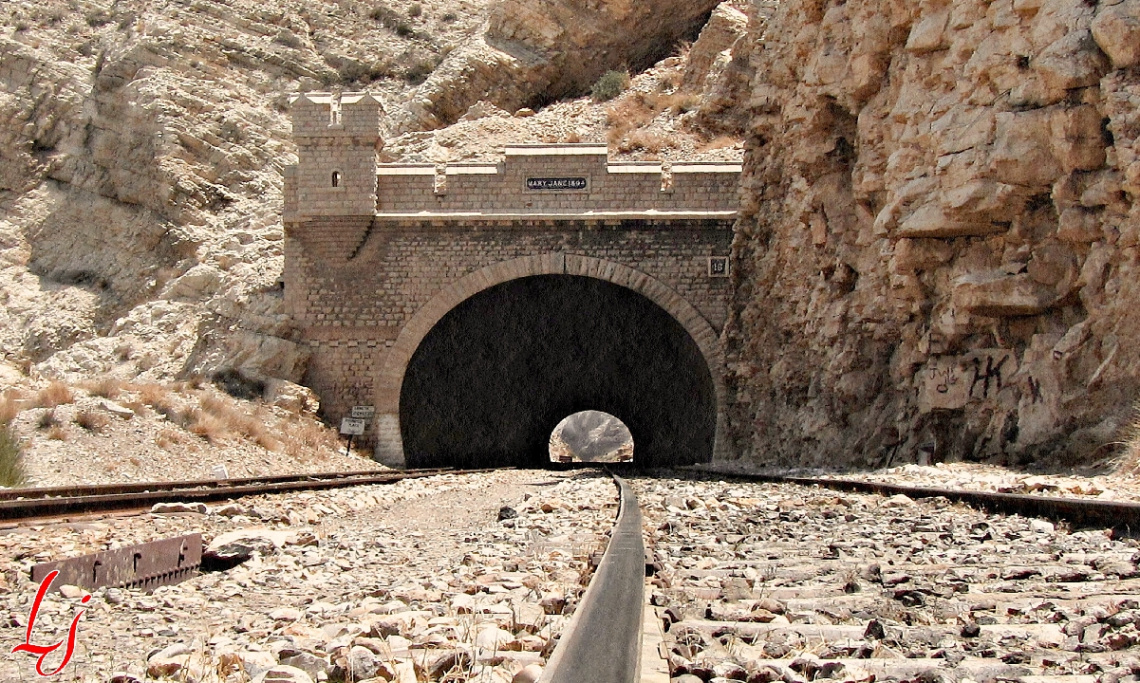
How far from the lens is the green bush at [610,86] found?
29.8 m

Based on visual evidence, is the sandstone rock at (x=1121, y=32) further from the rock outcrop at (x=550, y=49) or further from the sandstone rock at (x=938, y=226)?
the rock outcrop at (x=550, y=49)

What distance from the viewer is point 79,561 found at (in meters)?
4.22

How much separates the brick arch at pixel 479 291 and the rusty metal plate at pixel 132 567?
14.7 meters

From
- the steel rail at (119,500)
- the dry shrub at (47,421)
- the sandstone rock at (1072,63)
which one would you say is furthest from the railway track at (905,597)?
the dry shrub at (47,421)

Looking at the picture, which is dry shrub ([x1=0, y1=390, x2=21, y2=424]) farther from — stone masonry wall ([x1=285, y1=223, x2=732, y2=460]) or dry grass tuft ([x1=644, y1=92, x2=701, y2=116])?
dry grass tuft ([x1=644, y1=92, x2=701, y2=116])

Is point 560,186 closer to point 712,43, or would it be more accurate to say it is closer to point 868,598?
point 712,43

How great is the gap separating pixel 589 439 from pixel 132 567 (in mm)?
37577

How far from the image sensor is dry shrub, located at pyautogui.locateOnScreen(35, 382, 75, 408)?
13375 millimetres

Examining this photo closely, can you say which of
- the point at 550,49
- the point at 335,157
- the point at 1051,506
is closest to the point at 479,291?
the point at 335,157

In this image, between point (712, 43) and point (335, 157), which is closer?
point (335, 157)

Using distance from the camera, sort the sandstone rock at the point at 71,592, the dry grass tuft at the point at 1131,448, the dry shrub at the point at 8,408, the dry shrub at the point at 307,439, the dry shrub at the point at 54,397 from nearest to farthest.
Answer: the sandstone rock at the point at 71,592 < the dry grass tuft at the point at 1131,448 < the dry shrub at the point at 8,408 < the dry shrub at the point at 54,397 < the dry shrub at the point at 307,439

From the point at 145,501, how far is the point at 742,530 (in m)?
4.11

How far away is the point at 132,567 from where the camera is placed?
4.51 metres

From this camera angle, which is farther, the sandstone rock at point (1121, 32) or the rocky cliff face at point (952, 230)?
the rocky cliff face at point (952, 230)
